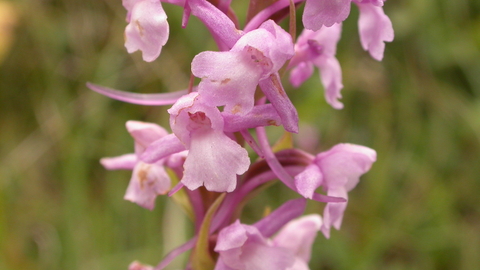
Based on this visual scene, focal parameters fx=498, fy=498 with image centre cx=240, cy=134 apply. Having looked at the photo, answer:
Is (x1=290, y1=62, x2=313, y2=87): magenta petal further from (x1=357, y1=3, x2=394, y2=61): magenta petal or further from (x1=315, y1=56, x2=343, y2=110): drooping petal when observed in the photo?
(x1=357, y1=3, x2=394, y2=61): magenta petal

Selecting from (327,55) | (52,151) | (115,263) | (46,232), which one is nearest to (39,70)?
(52,151)

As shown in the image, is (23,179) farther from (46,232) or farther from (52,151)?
(46,232)

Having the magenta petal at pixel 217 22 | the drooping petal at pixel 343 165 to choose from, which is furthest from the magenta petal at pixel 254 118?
the drooping petal at pixel 343 165

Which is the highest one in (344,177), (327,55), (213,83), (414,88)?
(213,83)

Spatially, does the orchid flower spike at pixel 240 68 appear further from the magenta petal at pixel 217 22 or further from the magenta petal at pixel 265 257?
the magenta petal at pixel 265 257

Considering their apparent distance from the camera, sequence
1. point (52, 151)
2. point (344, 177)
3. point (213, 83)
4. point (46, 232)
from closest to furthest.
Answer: point (213, 83), point (344, 177), point (46, 232), point (52, 151)

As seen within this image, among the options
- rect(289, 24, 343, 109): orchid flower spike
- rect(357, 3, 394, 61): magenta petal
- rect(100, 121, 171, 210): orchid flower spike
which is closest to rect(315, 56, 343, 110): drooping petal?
rect(289, 24, 343, 109): orchid flower spike
